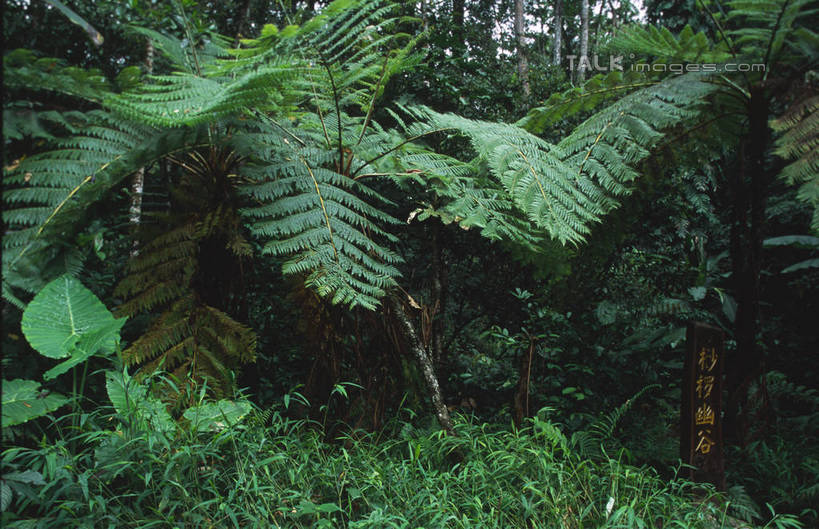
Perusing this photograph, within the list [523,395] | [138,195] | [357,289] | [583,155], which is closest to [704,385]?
[523,395]

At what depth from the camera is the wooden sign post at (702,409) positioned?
219cm

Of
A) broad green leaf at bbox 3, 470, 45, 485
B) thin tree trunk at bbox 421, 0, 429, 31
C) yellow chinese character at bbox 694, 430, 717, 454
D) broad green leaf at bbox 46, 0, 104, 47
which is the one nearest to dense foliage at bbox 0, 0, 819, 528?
broad green leaf at bbox 3, 470, 45, 485

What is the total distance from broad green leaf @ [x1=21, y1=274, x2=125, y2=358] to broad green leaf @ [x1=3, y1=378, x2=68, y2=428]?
14 centimetres

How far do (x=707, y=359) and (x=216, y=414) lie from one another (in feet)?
7.19

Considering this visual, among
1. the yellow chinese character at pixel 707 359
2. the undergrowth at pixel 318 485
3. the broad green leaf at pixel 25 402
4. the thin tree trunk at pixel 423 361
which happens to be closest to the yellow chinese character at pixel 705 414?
the yellow chinese character at pixel 707 359

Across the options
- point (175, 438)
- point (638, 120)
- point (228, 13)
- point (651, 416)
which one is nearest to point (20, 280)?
point (175, 438)

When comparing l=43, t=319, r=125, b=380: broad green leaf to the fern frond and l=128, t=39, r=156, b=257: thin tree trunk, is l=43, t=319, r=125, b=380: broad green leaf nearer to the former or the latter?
l=128, t=39, r=156, b=257: thin tree trunk

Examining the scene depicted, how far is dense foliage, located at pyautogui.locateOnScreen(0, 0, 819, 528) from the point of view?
5.78 ft

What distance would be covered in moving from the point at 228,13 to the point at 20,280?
379 centimetres

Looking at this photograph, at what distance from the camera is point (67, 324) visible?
1984mm

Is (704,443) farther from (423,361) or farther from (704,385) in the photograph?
(423,361)

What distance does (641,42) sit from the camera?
2.37m

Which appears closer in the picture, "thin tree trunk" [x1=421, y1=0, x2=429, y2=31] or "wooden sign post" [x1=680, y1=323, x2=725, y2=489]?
"wooden sign post" [x1=680, y1=323, x2=725, y2=489]

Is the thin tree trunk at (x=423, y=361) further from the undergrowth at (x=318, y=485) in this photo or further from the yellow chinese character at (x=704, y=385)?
the yellow chinese character at (x=704, y=385)
